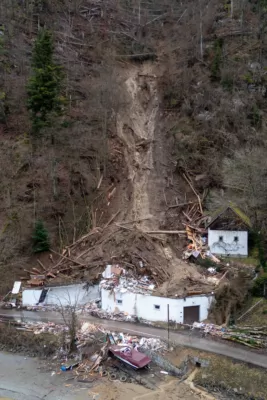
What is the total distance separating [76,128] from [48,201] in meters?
7.71

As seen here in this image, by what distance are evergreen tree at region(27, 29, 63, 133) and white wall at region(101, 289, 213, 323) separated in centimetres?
1649

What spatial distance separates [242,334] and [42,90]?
24593 millimetres

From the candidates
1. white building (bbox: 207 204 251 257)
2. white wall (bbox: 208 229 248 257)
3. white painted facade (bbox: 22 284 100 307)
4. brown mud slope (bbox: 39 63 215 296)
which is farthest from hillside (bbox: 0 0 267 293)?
white painted facade (bbox: 22 284 100 307)

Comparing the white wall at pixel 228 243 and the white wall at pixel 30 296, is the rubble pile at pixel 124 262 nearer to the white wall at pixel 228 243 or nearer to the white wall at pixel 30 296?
the white wall at pixel 30 296

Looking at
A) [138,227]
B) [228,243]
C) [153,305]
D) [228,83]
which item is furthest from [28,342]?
[228,83]

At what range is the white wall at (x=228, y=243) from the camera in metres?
30.1

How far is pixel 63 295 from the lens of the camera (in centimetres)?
2822

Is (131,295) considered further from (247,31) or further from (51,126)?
(247,31)

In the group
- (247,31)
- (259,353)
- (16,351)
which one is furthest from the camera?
(247,31)

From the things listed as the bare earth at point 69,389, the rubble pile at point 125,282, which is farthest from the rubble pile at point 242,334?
the rubble pile at point 125,282

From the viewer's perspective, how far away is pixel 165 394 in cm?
1970

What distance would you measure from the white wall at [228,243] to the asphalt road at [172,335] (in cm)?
850

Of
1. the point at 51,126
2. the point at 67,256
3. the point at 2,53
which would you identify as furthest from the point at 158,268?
the point at 2,53

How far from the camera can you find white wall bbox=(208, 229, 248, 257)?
30.1m
